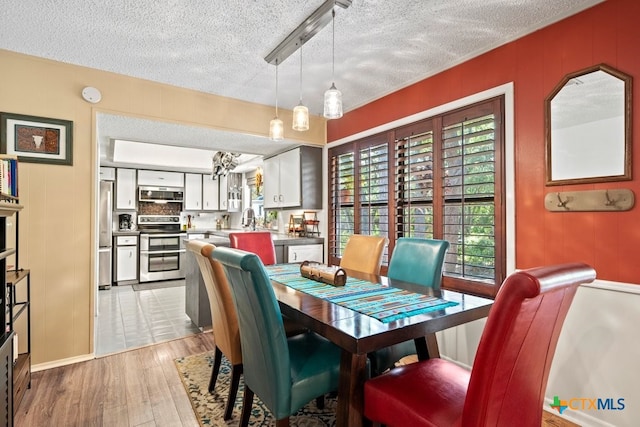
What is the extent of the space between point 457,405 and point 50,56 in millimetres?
3552

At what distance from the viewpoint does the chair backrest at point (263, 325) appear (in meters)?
1.35

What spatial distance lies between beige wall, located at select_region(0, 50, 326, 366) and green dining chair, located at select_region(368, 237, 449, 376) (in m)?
2.51

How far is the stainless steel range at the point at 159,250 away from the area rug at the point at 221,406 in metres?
3.69

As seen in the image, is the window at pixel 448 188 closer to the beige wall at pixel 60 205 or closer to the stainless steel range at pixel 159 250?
the beige wall at pixel 60 205

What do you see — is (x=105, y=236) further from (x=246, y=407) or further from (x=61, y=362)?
(x=246, y=407)

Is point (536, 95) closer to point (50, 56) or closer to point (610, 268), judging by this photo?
point (610, 268)

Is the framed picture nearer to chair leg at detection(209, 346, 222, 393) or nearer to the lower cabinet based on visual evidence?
the lower cabinet

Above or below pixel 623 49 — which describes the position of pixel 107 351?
below

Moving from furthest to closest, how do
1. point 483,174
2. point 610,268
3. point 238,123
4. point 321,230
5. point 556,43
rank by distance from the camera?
point 321,230
point 238,123
point 483,174
point 556,43
point 610,268

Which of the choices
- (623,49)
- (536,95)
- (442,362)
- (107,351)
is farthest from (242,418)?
(623,49)

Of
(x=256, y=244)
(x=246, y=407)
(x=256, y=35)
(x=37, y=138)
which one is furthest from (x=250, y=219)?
(x=246, y=407)

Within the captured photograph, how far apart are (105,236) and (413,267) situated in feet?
16.4

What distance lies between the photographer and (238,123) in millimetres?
3580

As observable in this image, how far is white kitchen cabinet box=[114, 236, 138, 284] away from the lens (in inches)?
221
